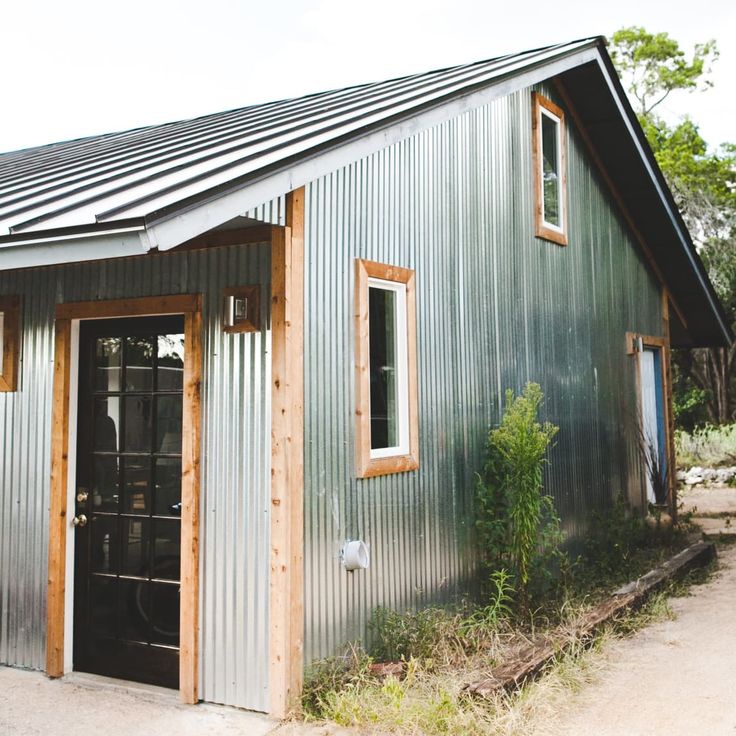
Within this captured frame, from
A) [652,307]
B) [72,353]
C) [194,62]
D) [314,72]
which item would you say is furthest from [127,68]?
[72,353]

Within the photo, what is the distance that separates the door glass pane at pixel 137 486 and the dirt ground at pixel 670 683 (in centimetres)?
263

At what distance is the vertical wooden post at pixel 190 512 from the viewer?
4754 millimetres

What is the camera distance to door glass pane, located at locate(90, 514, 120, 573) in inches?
211

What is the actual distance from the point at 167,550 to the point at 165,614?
0.38 m

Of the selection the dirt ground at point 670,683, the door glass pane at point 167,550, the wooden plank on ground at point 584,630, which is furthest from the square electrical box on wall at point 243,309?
the dirt ground at point 670,683

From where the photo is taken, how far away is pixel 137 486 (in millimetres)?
5293

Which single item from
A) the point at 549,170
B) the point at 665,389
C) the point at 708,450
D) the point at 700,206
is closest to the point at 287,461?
the point at 549,170

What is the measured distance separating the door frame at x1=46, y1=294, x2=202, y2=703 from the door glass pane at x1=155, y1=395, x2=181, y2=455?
25cm

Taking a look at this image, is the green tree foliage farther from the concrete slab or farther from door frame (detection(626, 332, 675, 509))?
the concrete slab

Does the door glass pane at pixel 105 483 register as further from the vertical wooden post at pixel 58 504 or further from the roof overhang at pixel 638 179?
the roof overhang at pixel 638 179

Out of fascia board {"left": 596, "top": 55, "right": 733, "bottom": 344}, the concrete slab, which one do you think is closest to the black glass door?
the concrete slab

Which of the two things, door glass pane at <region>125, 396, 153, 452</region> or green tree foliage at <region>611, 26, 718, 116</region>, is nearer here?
door glass pane at <region>125, 396, 153, 452</region>

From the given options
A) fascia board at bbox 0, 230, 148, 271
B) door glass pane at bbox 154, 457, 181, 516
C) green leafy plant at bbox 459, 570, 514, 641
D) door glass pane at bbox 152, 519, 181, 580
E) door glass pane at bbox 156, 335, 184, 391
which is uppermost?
fascia board at bbox 0, 230, 148, 271

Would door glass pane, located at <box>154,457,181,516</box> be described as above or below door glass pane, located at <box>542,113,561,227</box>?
below
